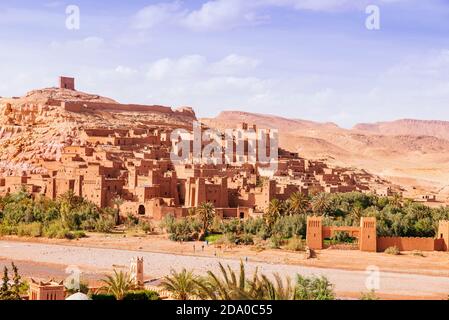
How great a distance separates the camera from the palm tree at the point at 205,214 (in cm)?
3192

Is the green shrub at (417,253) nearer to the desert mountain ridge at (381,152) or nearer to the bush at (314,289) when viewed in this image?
the bush at (314,289)

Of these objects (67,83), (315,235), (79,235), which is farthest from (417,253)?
(67,83)

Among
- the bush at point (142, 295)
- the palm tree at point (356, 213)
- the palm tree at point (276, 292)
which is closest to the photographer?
the palm tree at point (276, 292)

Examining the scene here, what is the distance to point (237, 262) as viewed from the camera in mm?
27938

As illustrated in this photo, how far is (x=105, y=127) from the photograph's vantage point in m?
48.7

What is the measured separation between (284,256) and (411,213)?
7237 mm

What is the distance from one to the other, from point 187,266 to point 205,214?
512cm

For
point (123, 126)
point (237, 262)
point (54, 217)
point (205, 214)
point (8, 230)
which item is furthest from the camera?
point (123, 126)

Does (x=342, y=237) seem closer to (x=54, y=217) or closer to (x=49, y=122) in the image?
(x=54, y=217)

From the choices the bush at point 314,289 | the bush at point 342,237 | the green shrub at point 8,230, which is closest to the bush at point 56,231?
the green shrub at point 8,230

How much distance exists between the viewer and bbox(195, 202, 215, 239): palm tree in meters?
31.9

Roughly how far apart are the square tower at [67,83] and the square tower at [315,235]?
38700mm

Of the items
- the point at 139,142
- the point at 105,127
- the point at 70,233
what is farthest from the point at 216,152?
the point at 70,233

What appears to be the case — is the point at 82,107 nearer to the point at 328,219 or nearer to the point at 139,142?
the point at 139,142
